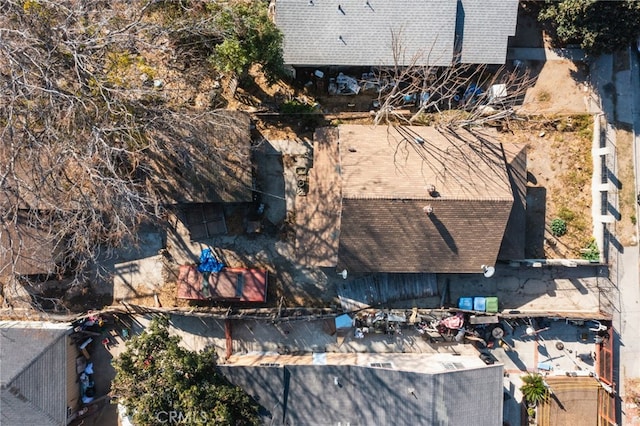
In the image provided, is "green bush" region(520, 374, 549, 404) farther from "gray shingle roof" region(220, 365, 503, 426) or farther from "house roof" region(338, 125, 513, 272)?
"house roof" region(338, 125, 513, 272)

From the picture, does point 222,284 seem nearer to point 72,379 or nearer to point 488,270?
point 72,379

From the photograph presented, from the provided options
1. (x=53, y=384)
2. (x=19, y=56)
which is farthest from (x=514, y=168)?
(x=53, y=384)

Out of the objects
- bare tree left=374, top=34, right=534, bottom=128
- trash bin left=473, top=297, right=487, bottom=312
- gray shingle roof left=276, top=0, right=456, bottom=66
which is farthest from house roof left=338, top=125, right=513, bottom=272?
gray shingle roof left=276, top=0, right=456, bottom=66

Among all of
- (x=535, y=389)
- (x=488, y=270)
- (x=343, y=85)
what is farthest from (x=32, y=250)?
(x=535, y=389)

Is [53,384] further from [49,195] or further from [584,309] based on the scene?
[584,309]

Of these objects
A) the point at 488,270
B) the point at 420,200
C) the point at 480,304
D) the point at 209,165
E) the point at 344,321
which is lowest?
the point at 344,321
